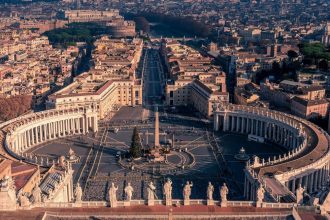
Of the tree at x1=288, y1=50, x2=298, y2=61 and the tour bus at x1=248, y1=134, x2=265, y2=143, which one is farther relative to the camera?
the tree at x1=288, y1=50, x2=298, y2=61

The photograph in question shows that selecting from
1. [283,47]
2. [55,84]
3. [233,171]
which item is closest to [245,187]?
[233,171]

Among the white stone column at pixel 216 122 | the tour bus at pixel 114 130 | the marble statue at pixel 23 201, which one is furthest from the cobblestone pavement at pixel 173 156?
the marble statue at pixel 23 201

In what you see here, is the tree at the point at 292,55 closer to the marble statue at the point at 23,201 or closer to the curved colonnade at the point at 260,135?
the curved colonnade at the point at 260,135

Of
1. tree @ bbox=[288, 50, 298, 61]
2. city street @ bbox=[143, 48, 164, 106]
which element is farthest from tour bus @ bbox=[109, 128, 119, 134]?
tree @ bbox=[288, 50, 298, 61]

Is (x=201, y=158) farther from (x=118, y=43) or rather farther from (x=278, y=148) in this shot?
(x=118, y=43)

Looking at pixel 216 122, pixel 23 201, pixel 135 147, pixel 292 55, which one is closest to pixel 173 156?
pixel 135 147

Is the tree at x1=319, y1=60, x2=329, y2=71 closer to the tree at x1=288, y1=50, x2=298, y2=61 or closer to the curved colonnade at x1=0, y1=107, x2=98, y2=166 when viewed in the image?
the tree at x1=288, y1=50, x2=298, y2=61
